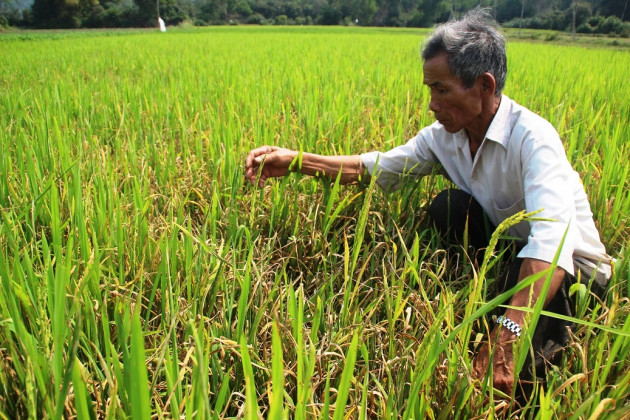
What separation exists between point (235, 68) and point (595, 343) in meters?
4.23

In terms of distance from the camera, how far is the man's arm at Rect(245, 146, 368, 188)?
1.45m

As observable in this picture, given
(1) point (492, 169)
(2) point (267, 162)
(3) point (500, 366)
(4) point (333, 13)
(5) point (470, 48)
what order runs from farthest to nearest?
(4) point (333, 13), (2) point (267, 162), (1) point (492, 169), (5) point (470, 48), (3) point (500, 366)

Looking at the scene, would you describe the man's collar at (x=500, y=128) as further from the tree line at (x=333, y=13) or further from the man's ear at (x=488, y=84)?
the tree line at (x=333, y=13)

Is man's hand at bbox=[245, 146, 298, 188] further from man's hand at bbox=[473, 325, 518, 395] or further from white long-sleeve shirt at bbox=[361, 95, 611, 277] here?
man's hand at bbox=[473, 325, 518, 395]

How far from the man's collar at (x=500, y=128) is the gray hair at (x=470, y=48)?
2.5 inches

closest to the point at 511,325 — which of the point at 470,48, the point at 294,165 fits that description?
the point at 470,48

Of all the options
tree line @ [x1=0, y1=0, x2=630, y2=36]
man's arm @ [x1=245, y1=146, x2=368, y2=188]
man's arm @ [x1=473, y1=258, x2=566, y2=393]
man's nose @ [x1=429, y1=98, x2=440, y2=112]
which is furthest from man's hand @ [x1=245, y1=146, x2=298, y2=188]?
tree line @ [x1=0, y1=0, x2=630, y2=36]

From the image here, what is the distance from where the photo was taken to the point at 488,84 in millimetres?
1281

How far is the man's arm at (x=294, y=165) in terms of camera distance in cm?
145

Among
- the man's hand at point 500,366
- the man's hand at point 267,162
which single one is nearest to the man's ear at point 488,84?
the man's hand at point 267,162

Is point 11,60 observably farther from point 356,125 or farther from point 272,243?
point 272,243

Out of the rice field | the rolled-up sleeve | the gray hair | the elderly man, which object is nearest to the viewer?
the rice field

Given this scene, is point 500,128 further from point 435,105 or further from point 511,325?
point 511,325

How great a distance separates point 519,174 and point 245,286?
867 millimetres
